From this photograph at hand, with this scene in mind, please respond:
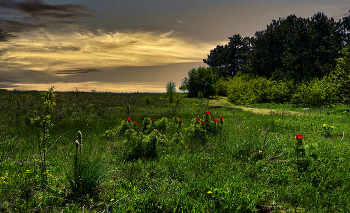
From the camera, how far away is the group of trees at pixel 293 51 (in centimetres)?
2652

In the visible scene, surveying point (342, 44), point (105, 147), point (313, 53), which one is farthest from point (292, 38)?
point (105, 147)

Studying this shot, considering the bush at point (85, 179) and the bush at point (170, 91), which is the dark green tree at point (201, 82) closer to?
the bush at point (170, 91)

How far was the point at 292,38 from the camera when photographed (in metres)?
27.6

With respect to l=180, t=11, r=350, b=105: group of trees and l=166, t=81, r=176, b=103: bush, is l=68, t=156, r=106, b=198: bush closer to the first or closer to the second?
l=166, t=81, r=176, b=103: bush

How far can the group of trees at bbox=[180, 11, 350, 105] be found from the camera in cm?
2652

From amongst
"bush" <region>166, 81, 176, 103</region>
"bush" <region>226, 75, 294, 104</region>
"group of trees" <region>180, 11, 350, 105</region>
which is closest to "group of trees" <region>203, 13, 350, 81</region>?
"group of trees" <region>180, 11, 350, 105</region>

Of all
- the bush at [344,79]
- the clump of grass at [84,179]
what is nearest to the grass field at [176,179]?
the clump of grass at [84,179]

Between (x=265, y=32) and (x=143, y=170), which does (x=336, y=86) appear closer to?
(x=143, y=170)

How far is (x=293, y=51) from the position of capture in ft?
93.3

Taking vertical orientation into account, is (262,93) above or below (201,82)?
below

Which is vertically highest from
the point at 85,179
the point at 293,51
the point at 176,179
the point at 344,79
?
the point at 293,51

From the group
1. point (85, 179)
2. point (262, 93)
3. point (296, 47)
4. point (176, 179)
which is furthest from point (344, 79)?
point (85, 179)

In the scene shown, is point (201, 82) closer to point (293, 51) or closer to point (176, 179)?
point (293, 51)

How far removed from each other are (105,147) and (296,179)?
14.9 ft
